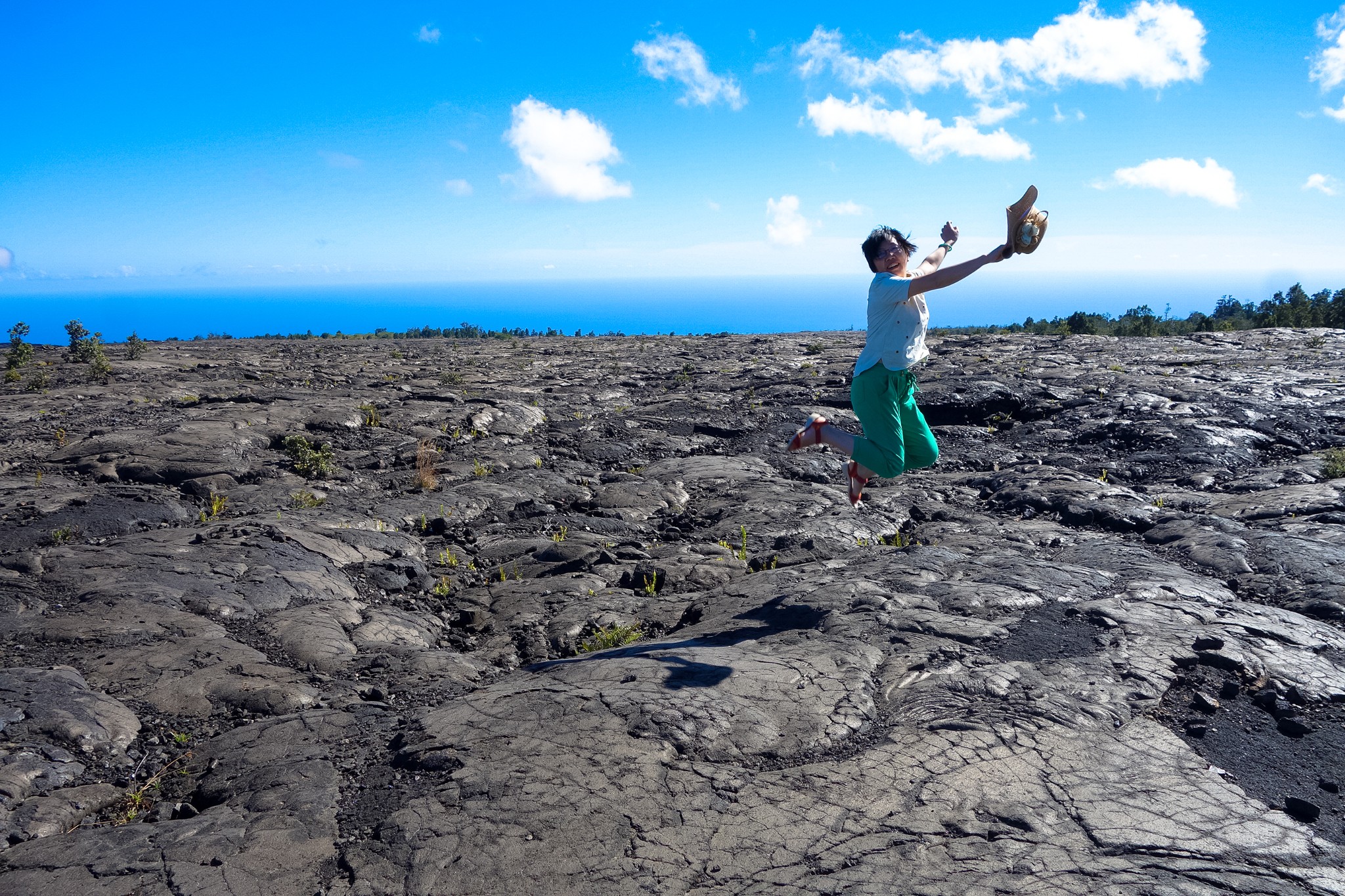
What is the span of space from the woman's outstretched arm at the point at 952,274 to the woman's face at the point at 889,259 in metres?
0.33

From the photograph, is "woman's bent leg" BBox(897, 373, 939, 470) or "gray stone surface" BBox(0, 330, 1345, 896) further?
"woman's bent leg" BBox(897, 373, 939, 470)

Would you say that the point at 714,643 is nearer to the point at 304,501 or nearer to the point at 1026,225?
the point at 1026,225

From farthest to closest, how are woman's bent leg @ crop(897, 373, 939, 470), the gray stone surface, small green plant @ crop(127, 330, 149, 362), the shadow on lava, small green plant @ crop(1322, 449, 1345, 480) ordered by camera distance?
small green plant @ crop(127, 330, 149, 362) < small green plant @ crop(1322, 449, 1345, 480) < woman's bent leg @ crop(897, 373, 939, 470) < the shadow on lava < the gray stone surface

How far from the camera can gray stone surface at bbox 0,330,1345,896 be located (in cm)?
321

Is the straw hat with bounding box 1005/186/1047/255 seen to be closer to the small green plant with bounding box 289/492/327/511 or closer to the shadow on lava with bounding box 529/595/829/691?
the shadow on lava with bounding box 529/595/829/691

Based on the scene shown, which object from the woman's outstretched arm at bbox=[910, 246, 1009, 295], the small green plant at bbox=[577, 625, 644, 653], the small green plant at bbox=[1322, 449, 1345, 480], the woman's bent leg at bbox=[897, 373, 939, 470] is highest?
the woman's outstretched arm at bbox=[910, 246, 1009, 295]

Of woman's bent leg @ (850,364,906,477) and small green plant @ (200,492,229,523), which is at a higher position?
woman's bent leg @ (850,364,906,477)

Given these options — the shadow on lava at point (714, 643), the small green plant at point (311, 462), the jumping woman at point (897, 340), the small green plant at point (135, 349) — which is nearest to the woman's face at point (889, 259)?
the jumping woman at point (897, 340)

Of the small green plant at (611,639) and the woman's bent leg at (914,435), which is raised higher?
the woman's bent leg at (914,435)

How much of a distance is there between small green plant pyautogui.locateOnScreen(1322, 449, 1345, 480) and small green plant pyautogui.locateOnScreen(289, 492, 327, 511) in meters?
12.0

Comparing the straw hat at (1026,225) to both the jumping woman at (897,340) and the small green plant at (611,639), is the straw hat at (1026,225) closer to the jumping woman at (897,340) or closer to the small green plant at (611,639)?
the jumping woman at (897,340)

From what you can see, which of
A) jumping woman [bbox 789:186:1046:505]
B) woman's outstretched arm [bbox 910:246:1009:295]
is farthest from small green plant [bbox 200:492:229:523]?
woman's outstretched arm [bbox 910:246:1009:295]

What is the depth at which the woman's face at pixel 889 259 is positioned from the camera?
18.2ft

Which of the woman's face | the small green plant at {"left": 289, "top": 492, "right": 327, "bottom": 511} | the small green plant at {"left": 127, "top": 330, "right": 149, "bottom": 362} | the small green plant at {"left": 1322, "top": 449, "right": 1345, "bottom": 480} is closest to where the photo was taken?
the woman's face
